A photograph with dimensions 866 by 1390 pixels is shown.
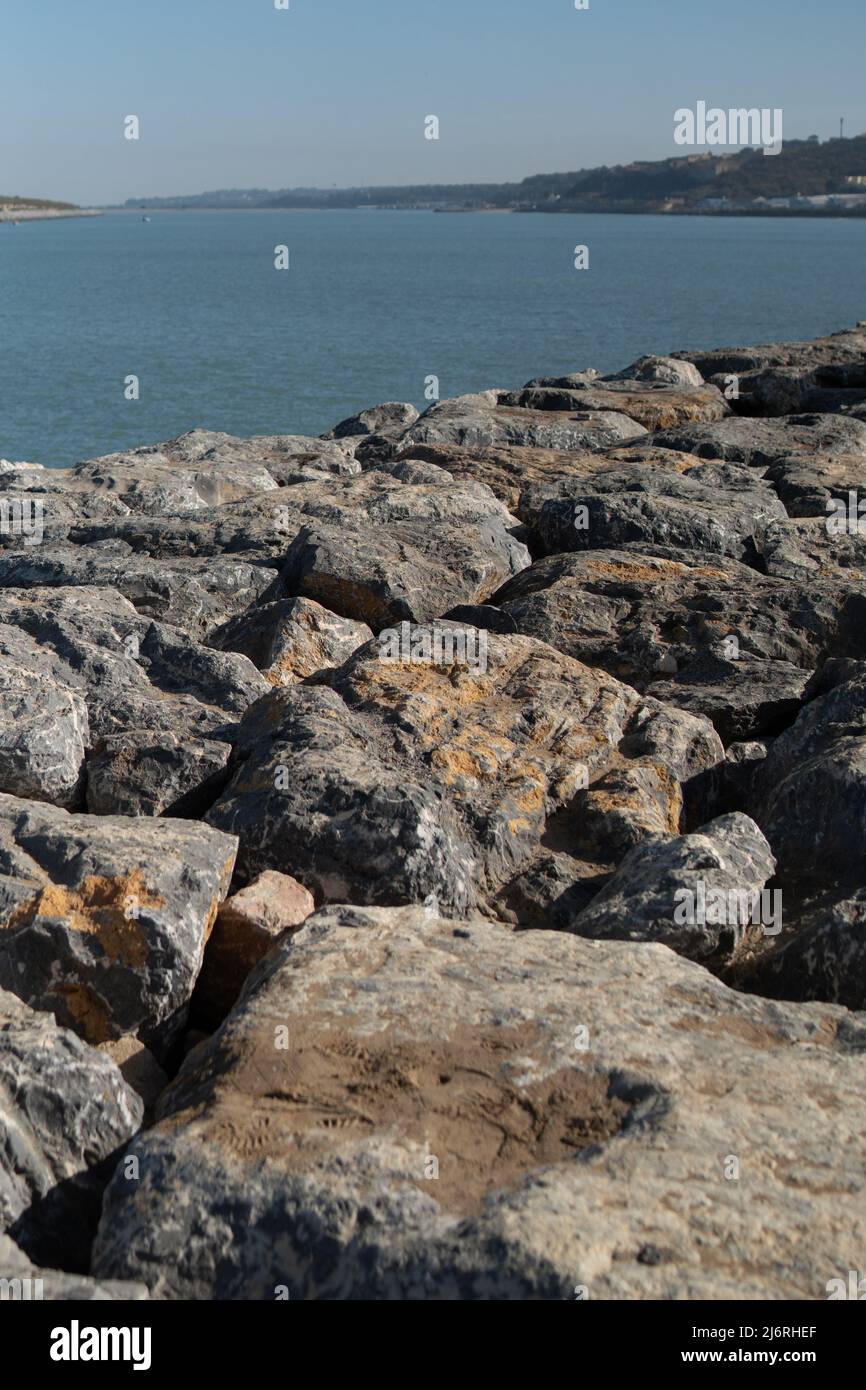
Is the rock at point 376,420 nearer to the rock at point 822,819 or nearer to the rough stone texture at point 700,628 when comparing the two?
the rough stone texture at point 700,628

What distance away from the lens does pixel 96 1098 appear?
460cm

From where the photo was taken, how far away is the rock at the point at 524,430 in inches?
664

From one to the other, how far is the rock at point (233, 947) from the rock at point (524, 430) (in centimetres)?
1126

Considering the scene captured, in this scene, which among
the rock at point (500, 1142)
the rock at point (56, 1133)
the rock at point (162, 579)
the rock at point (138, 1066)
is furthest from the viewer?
the rock at point (162, 579)

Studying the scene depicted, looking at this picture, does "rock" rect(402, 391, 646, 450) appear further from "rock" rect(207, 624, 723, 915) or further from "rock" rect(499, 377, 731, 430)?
"rock" rect(207, 624, 723, 915)

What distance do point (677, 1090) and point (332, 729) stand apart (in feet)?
10.8

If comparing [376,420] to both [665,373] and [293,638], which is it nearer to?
[665,373]

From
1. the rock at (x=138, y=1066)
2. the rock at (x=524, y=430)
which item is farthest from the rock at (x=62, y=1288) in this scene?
the rock at (x=524, y=430)

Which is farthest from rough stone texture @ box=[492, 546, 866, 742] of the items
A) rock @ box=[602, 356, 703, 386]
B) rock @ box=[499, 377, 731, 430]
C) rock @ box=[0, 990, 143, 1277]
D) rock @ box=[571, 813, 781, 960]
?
rock @ box=[602, 356, 703, 386]

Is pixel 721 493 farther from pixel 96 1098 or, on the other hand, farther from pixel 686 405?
pixel 96 1098

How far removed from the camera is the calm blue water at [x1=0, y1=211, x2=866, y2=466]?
139 ft

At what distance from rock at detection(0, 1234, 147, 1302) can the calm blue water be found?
3286 cm

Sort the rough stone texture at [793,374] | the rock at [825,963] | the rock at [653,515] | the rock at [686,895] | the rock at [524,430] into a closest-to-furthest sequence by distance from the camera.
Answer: the rock at [825,963], the rock at [686,895], the rock at [653,515], the rock at [524,430], the rough stone texture at [793,374]
